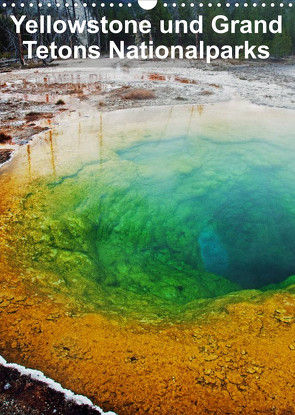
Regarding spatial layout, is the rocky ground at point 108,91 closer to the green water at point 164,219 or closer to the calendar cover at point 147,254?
the calendar cover at point 147,254

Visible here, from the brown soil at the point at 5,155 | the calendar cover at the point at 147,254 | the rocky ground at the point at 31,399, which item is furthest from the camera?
the brown soil at the point at 5,155

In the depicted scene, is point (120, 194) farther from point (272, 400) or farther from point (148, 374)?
point (272, 400)

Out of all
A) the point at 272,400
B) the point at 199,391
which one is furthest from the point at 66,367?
the point at 272,400

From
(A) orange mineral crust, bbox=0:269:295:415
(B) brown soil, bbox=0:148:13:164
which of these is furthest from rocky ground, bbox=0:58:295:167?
(A) orange mineral crust, bbox=0:269:295:415

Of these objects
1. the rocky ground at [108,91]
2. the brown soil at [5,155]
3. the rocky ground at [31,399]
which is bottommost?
the rocky ground at [31,399]

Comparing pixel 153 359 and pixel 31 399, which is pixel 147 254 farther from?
pixel 31 399

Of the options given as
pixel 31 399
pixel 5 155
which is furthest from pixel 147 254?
pixel 5 155

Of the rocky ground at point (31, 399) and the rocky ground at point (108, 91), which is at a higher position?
the rocky ground at point (108, 91)

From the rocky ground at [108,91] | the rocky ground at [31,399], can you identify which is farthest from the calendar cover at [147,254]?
the rocky ground at [108,91]
